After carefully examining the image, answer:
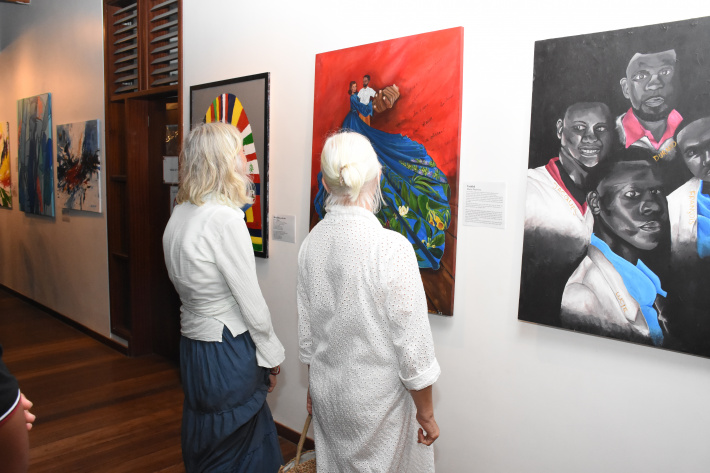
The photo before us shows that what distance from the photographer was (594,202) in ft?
6.00

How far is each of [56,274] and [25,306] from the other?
1090mm

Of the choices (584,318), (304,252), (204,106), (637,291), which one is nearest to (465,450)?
(584,318)

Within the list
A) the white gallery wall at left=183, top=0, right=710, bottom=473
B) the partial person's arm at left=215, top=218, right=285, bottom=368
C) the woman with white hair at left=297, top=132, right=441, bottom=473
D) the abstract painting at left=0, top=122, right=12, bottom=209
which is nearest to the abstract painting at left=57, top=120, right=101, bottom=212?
the abstract painting at left=0, top=122, right=12, bottom=209

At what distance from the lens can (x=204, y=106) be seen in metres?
3.60

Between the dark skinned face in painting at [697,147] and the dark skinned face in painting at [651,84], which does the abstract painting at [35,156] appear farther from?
the dark skinned face in painting at [697,147]

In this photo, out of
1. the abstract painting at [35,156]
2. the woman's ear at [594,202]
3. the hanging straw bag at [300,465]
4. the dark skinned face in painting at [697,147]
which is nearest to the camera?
the dark skinned face in painting at [697,147]

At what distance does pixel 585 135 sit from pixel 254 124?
2007 mm

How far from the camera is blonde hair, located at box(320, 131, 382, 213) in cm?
167

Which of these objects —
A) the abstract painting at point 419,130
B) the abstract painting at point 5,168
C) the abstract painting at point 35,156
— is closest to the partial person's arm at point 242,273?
the abstract painting at point 419,130

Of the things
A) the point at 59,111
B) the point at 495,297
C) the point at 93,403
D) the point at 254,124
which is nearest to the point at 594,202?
the point at 495,297

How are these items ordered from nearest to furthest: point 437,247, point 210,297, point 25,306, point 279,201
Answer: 1. point 210,297
2. point 437,247
3. point 279,201
4. point 25,306

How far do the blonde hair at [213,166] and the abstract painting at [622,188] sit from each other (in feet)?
3.84

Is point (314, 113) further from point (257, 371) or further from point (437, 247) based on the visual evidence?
point (257, 371)

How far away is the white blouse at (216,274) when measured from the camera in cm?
206
